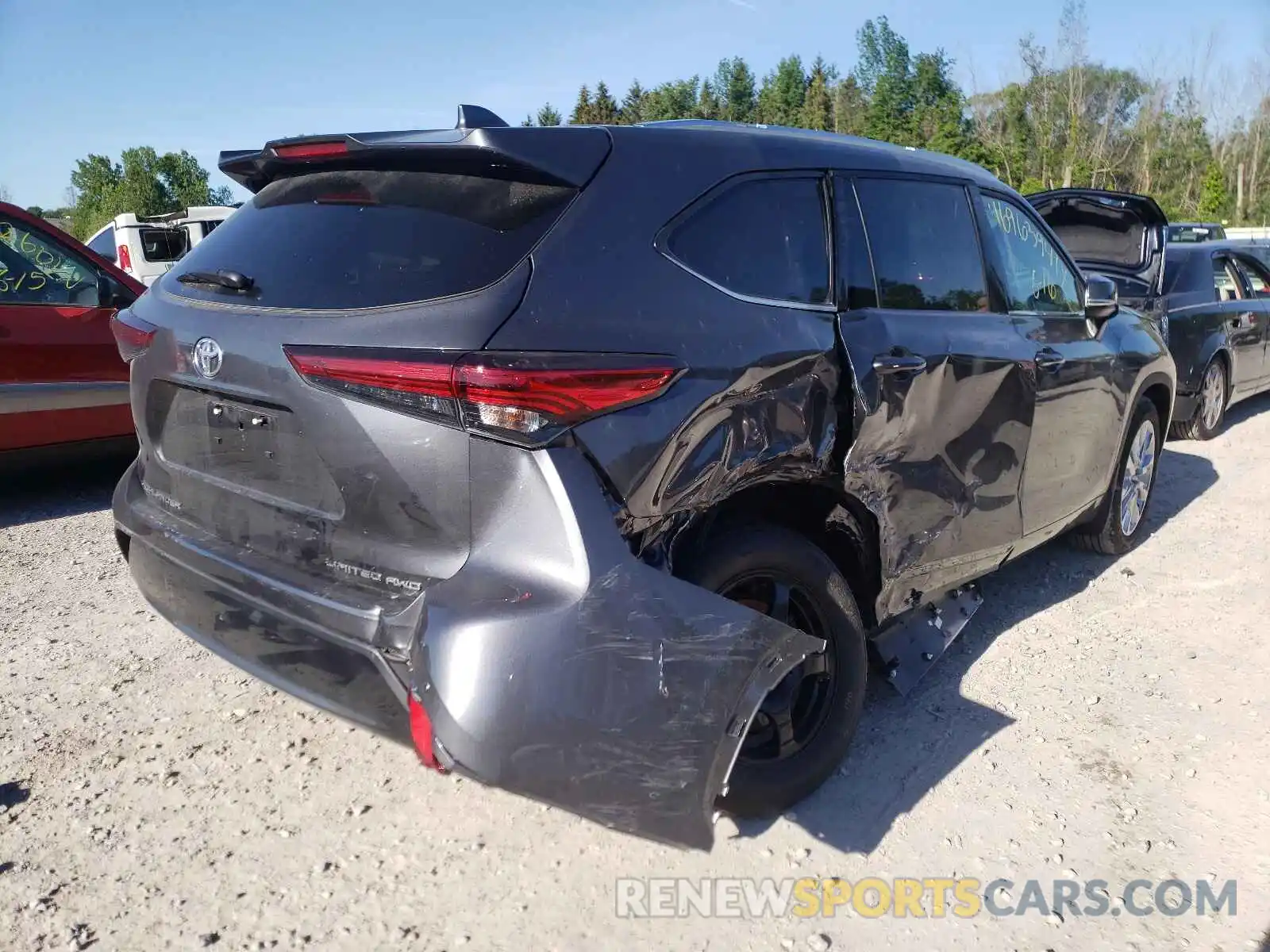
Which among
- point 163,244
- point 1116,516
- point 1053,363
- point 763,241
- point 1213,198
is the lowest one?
point 1213,198

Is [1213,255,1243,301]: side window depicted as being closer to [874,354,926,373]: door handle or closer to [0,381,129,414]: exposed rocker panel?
[874,354,926,373]: door handle

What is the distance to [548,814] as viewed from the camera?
282cm

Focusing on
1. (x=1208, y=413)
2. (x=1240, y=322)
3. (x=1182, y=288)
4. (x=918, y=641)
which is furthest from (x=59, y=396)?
(x=1240, y=322)

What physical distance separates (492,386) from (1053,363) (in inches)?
105

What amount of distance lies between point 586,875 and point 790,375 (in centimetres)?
141

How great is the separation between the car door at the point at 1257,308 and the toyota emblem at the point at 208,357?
28.6ft

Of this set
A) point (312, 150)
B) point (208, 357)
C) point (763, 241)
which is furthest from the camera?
point (763, 241)

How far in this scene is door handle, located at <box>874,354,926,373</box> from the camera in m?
2.90

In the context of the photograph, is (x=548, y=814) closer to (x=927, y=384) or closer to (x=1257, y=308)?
(x=927, y=384)

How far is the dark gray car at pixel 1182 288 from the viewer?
7.51m

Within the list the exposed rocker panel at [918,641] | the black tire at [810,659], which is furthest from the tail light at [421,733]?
the exposed rocker panel at [918,641]

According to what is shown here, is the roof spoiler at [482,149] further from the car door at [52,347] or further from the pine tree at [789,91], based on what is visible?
the pine tree at [789,91]

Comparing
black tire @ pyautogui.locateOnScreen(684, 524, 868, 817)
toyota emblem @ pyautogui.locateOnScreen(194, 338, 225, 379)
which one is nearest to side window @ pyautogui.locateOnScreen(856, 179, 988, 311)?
black tire @ pyautogui.locateOnScreen(684, 524, 868, 817)

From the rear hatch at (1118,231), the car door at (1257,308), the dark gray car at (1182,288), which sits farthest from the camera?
the car door at (1257,308)
